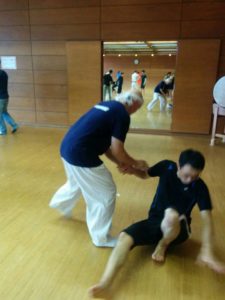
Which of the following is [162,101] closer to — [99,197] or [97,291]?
[99,197]

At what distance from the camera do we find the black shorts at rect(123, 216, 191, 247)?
5.36 feet

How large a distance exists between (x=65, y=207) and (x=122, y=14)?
14.0 ft

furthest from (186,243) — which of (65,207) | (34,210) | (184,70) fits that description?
(184,70)

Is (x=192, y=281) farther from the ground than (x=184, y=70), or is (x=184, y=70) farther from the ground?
(x=184, y=70)

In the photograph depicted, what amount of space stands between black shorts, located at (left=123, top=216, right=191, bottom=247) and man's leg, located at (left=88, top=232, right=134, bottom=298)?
0.20 feet

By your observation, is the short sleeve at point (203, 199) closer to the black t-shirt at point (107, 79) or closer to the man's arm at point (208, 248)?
the man's arm at point (208, 248)

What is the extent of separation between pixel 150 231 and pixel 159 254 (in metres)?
0.21

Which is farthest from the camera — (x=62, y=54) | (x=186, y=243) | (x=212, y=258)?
(x=62, y=54)

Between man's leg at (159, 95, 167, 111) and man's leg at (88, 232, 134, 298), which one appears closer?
man's leg at (88, 232, 134, 298)

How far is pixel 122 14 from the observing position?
5.04 metres

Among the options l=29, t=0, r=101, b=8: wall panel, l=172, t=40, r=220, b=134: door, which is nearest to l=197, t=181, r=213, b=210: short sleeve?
l=172, t=40, r=220, b=134: door

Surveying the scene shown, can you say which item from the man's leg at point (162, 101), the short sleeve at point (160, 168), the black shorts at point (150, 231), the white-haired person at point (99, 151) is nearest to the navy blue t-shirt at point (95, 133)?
the white-haired person at point (99, 151)

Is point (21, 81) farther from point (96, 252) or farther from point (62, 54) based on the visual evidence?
point (96, 252)

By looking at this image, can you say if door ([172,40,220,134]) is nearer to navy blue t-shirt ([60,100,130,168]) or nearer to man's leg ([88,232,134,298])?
navy blue t-shirt ([60,100,130,168])
